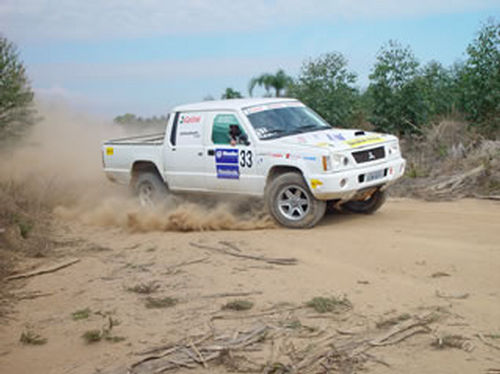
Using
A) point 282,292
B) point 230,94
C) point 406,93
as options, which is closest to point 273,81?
point 230,94

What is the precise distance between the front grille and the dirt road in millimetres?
956

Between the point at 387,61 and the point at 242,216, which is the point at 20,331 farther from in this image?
the point at 387,61

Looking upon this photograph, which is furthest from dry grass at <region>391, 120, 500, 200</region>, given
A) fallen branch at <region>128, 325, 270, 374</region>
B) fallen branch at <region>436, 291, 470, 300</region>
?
fallen branch at <region>128, 325, 270, 374</region>

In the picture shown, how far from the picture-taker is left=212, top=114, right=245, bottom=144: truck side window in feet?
31.6

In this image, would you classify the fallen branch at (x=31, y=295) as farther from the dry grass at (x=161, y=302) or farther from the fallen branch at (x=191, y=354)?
the fallen branch at (x=191, y=354)

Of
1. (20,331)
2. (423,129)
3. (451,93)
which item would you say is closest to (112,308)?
(20,331)

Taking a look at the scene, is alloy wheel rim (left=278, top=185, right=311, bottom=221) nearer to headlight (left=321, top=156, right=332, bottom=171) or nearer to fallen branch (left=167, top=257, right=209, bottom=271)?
headlight (left=321, top=156, right=332, bottom=171)

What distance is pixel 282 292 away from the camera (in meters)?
6.14

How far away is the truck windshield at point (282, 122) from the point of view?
9.40 metres

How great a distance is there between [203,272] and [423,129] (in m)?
10.2

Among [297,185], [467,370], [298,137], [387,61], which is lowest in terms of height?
[467,370]

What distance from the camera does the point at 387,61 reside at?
16750 millimetres

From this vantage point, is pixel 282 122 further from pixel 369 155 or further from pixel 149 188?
pixel 149 188

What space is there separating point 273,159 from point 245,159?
0.53m
